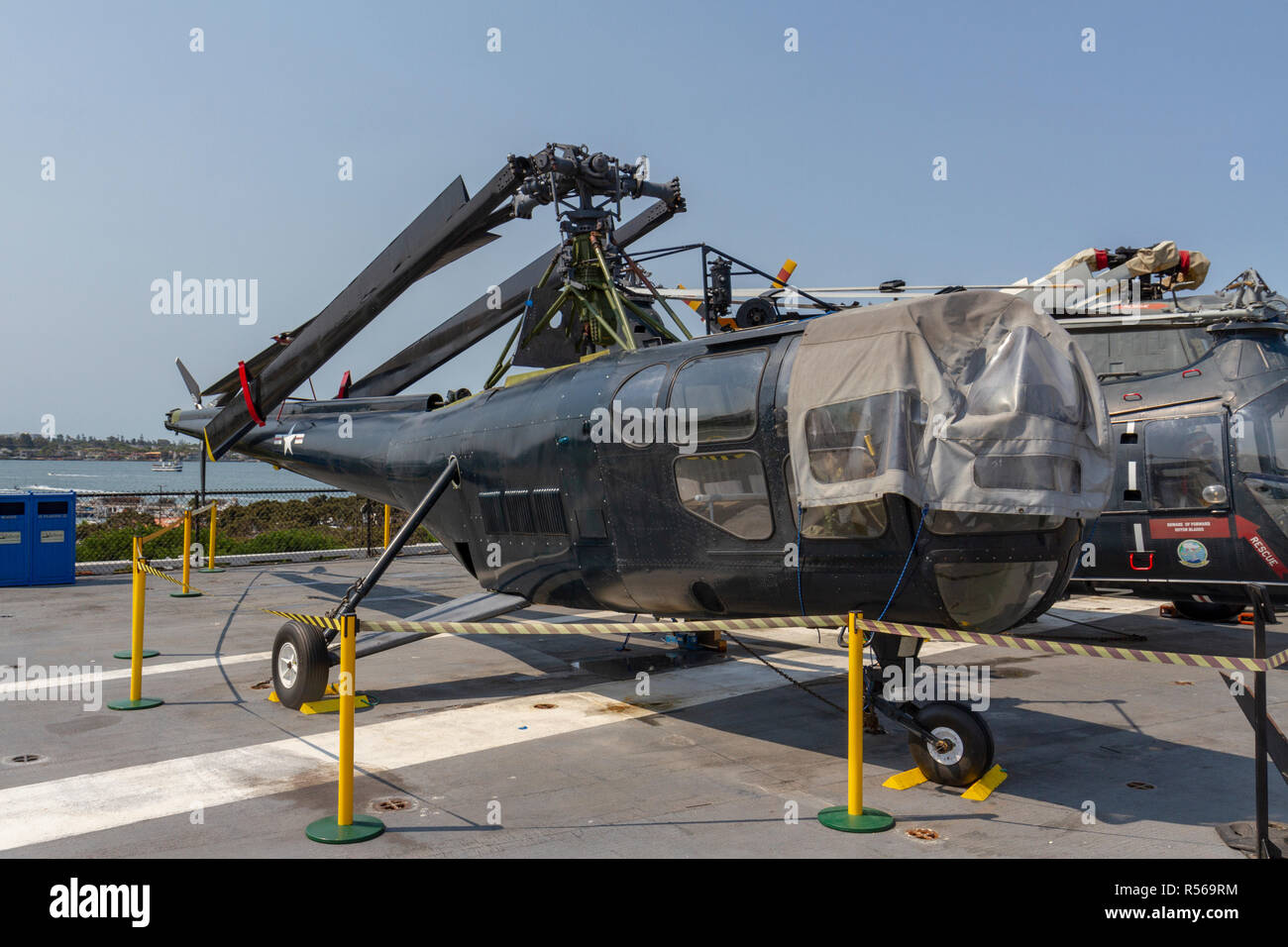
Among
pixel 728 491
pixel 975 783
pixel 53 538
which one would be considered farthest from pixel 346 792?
pixel 53 538

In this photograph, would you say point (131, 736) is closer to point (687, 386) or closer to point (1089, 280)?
point (687, 386)

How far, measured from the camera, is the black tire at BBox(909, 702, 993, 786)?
640 centimetres

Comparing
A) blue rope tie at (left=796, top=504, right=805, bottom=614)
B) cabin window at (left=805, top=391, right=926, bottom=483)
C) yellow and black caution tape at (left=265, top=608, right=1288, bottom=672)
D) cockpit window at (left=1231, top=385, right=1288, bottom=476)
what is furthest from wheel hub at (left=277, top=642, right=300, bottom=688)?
cockpit window at (left=1231, top=385, right=1288, bottom=476)

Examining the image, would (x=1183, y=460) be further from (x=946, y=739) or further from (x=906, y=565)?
(x=906, y=565)

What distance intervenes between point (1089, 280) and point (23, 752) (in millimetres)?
14024

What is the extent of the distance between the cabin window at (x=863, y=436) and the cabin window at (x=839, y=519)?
0.24 meters

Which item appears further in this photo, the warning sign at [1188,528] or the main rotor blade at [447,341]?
the main rotor blade at [447,341]

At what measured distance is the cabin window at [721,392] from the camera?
6.85 meters

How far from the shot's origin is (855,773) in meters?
5.80

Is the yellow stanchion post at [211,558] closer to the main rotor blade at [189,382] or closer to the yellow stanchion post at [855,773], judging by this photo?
the main rotor blade at [189,382]

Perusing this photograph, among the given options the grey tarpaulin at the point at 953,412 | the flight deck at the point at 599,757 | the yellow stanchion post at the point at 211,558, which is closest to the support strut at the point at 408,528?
the flight deck at the point at 599,757

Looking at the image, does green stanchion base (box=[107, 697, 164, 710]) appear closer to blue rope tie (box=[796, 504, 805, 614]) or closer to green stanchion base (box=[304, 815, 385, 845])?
green stanchion base (box=[304, 815, 385, 845])

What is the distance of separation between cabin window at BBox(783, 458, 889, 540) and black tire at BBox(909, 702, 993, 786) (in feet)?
4.61

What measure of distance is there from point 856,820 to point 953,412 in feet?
8.42
